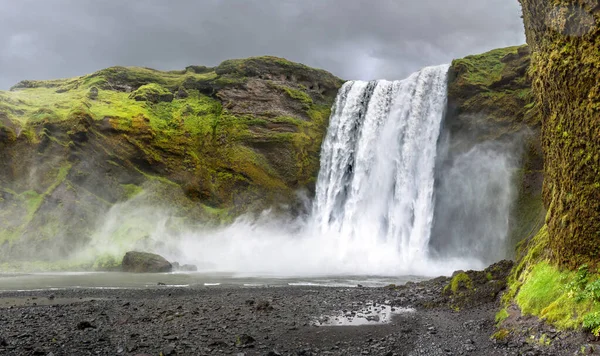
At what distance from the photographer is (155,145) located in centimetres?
4341

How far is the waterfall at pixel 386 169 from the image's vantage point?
36.8 metres

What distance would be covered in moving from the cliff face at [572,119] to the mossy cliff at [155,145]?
1337 inches

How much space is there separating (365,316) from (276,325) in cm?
285

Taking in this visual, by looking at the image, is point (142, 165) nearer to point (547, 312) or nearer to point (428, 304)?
point (428, 304)

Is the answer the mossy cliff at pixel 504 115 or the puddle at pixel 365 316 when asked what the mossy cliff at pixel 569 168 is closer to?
the puddle at pixel 365 316

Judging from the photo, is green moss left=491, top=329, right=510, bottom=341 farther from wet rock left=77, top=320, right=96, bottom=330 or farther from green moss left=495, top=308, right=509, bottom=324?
wet rock left=77, top=320, right=96, bottom=330

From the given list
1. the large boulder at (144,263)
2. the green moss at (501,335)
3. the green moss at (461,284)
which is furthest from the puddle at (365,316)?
the large boulder at (144,263)

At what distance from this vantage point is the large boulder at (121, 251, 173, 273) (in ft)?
101

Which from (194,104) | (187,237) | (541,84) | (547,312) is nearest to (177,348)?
(547,312)

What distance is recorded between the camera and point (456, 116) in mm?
37906

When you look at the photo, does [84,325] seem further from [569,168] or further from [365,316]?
[569,168]

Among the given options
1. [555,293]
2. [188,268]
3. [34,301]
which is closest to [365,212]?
[188,268]

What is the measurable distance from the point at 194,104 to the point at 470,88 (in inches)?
1132

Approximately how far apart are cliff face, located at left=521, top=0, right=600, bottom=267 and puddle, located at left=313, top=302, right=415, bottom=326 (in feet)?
15.7
